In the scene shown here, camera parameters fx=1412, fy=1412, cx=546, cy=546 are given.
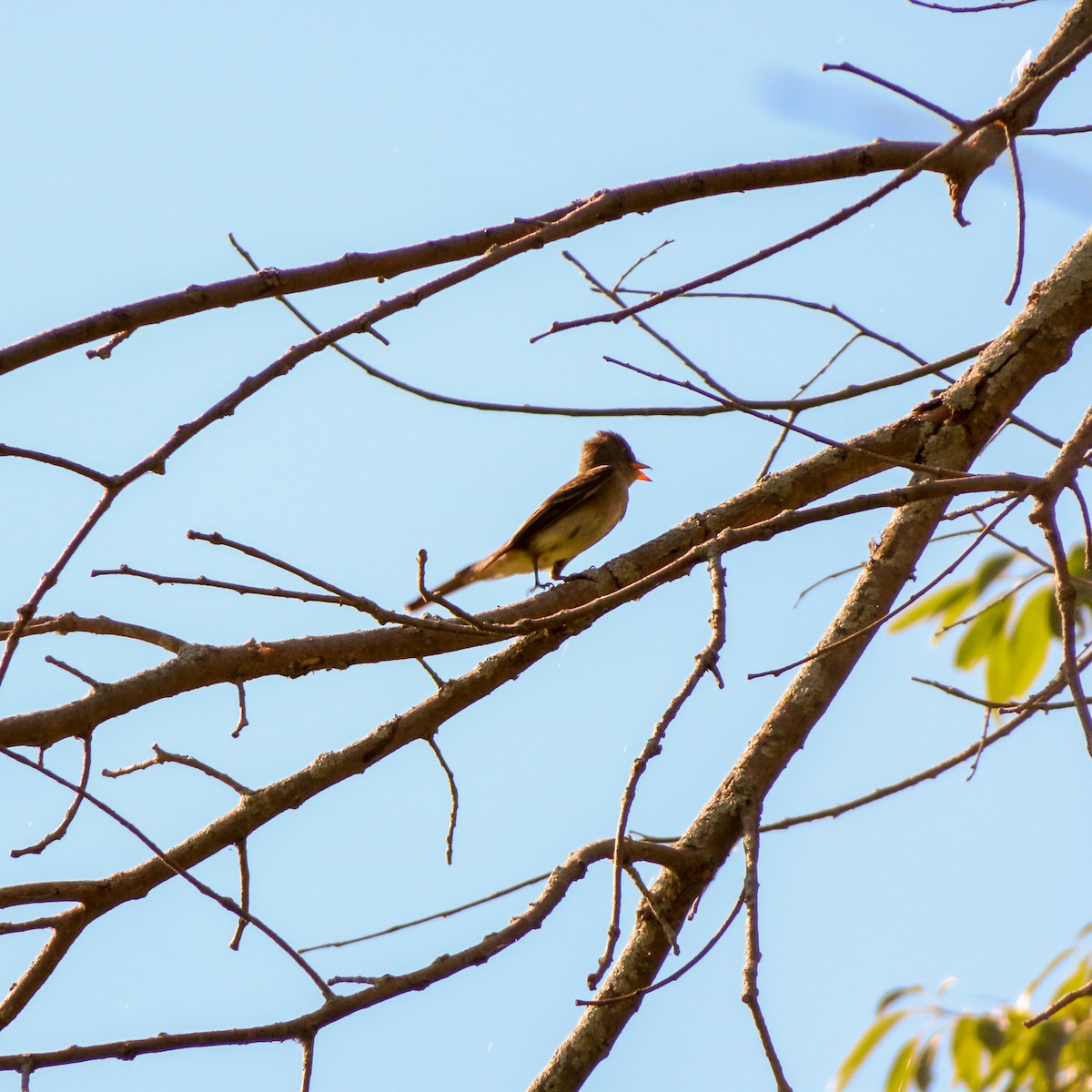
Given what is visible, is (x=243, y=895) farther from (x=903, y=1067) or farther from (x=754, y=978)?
(x=903, y=1067)

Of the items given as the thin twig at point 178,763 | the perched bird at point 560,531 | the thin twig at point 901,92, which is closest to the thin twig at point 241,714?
the thin twig at point 178,763

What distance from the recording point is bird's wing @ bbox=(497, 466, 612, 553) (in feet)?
25.2

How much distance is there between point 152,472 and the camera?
2.57 m

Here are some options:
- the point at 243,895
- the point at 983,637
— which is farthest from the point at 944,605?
the point at 243,895

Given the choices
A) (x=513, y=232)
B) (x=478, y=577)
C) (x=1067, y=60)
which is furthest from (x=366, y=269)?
Answer: (x=478, y=577)

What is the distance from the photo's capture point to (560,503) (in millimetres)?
7852

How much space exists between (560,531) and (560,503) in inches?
7.3

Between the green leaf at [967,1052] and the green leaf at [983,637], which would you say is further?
the green leaf at [983,637]

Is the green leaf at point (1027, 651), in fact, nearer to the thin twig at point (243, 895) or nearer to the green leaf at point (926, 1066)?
the green leaf at point (926, 1066)

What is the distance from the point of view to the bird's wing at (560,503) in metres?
7.68

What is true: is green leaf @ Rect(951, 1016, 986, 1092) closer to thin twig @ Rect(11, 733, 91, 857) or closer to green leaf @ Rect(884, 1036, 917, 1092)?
green leaf @ Rect(884, 1036, 917, 1092)

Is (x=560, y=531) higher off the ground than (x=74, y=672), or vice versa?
(x=560, y=531)

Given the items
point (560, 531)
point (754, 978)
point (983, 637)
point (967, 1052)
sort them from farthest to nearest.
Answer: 1. point (560, 531)
2. point (983, 637)
3. point (967, 1052)
4. point (754, 978)

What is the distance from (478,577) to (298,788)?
13.4ft
